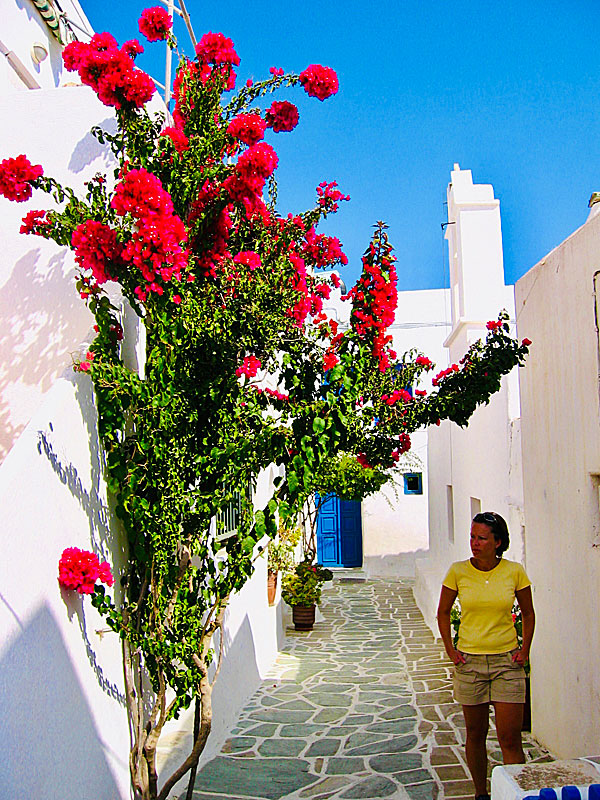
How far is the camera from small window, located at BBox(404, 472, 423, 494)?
58.9 ft

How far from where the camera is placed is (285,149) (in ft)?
16.2

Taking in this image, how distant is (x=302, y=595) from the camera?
37.3 feet

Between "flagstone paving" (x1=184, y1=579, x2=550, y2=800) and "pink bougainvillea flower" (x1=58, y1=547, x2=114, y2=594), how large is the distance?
2.44m

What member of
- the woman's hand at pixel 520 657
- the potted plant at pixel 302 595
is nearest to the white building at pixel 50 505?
the woman's hand at pixel 520 657

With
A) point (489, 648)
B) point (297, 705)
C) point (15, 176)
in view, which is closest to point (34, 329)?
point (15, 176)

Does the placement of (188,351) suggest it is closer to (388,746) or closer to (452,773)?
(452,773)

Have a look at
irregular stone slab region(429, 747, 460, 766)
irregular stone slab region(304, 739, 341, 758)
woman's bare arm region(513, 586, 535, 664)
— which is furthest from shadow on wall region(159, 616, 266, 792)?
woman's bare arm region(513, 586, 535, 664)

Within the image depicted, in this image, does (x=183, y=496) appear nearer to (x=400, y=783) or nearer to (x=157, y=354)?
(x=157, y=354)

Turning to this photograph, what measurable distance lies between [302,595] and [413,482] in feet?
23.7

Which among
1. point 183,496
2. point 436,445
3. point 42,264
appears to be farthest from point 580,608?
point 436,445

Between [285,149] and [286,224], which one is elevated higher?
[285,149]

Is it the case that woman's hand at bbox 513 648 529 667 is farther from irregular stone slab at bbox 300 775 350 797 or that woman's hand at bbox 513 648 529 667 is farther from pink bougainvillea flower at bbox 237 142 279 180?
pink bougainvillea flower at bbox 237 142 279 180

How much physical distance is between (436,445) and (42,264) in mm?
9912

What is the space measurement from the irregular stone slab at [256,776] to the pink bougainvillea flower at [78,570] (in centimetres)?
250
